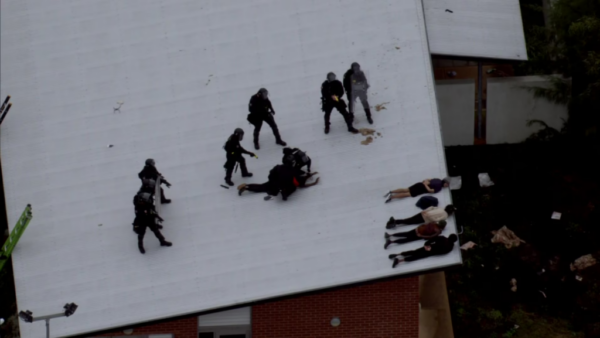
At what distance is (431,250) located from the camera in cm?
2373

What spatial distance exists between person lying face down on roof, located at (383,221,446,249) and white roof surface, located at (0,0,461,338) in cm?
32

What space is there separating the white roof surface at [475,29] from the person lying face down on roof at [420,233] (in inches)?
302

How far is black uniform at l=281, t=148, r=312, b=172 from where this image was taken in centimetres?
2527

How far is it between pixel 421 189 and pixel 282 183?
3.27m

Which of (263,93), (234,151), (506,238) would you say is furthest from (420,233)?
(506,238)

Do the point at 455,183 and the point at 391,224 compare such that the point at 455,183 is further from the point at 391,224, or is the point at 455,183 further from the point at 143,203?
the point at 143,203

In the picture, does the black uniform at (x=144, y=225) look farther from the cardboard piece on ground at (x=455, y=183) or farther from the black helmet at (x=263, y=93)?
the cardboard piece on ground at (x=455, y=183)

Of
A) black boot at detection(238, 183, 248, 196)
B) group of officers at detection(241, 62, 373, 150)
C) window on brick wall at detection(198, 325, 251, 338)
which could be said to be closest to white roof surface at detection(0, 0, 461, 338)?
black boot at detection(238, 183, 248, 196)

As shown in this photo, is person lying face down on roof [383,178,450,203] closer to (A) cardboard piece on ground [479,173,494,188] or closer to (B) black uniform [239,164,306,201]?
(B) black uniform [239,164,306,201]

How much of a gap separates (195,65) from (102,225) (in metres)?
5.74

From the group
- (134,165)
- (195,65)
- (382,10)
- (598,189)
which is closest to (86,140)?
(134,165)

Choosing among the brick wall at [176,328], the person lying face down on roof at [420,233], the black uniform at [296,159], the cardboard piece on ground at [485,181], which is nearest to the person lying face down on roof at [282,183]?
the black uniform at [296,159]

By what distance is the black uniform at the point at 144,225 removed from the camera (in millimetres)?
24172

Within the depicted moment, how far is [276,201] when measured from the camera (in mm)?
25797
